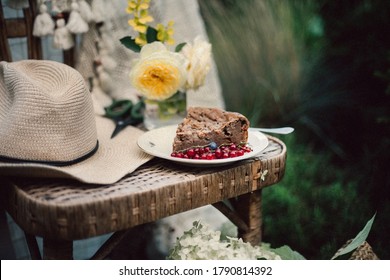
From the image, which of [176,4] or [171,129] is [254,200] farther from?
[176,4]

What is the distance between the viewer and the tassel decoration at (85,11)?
117 cm

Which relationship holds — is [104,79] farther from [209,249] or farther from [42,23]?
[209,249]

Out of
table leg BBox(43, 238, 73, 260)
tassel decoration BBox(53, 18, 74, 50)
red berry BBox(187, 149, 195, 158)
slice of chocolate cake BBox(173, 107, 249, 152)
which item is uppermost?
tassel decoration BBox(53, 18, 74, 50)

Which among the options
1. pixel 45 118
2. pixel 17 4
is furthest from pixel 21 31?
pixel 45 118

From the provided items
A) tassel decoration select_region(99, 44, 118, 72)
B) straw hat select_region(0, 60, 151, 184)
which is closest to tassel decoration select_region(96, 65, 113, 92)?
tassel decoration select_region(99, 44, 118, 72)

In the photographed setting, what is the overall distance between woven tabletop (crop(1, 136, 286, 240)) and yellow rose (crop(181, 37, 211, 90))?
0.26 m

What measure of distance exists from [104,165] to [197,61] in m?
0.35

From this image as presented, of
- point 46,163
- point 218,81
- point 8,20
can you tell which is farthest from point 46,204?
point 218,81

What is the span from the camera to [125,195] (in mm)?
744

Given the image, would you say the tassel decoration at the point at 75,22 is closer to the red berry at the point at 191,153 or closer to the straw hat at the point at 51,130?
the straw hat at the point at 51,130

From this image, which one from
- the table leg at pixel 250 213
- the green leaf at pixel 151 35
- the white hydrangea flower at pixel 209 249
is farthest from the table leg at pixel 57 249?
the green leaf at pixel 151 35

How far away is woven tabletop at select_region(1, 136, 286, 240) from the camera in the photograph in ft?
2.32

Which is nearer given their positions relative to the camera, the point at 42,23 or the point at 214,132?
the point at 214,132

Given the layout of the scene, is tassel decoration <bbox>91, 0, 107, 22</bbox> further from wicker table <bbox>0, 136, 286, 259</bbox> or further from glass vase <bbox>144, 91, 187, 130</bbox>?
wicker table <bbox>0, 136, 286, 259</bbox>
